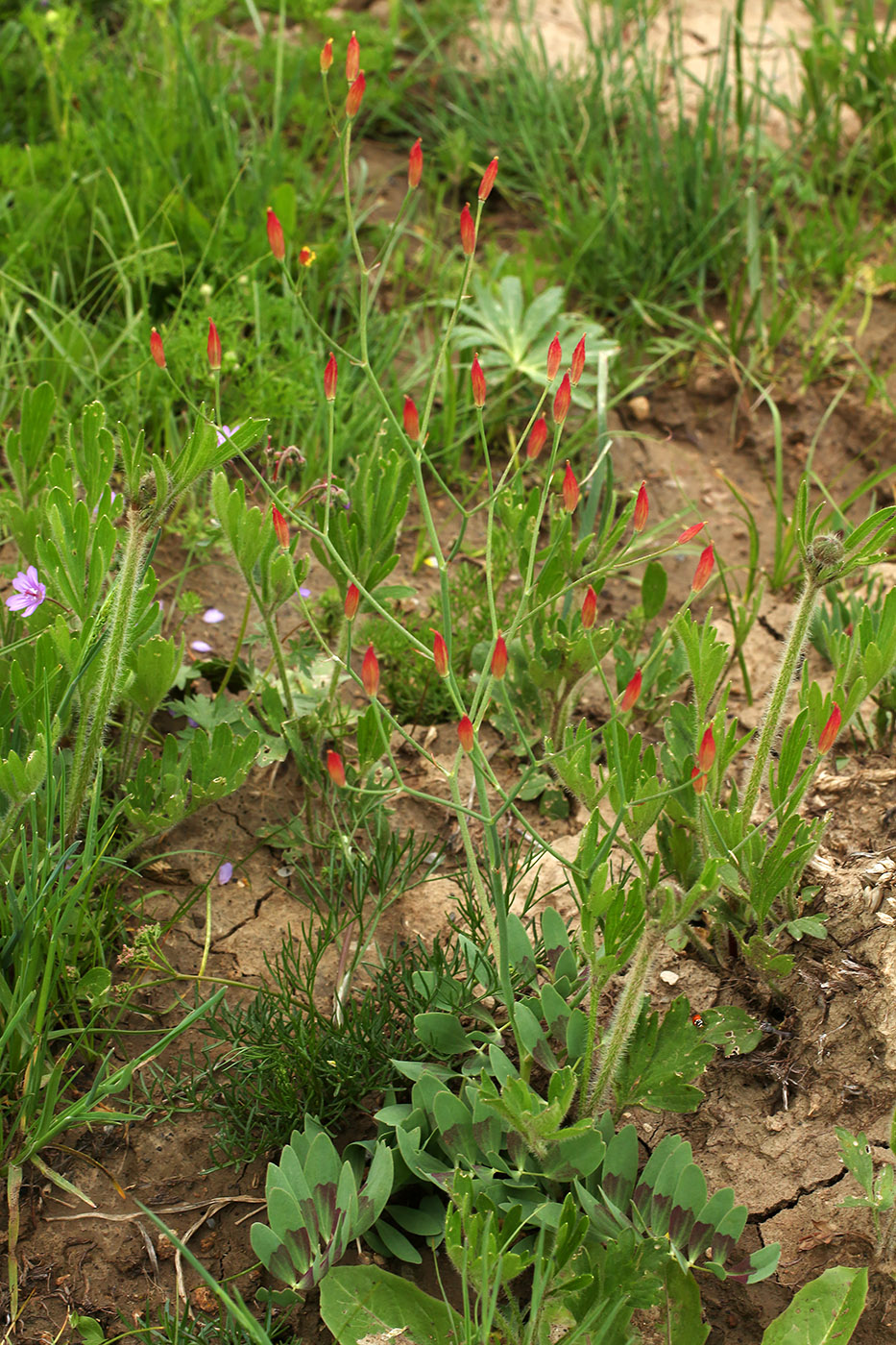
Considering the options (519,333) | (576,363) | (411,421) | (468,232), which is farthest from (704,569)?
(519,333)

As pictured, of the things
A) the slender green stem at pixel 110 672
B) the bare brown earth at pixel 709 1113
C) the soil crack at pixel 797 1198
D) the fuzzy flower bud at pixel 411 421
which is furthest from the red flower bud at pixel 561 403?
the soil crack at pixel 797 1198

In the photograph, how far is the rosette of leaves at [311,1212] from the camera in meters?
1.54

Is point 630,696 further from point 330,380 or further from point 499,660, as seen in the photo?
point 330,380

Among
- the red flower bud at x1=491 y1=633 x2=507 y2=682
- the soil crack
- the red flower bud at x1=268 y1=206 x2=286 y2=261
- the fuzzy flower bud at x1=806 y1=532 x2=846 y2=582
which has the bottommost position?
the soil crack

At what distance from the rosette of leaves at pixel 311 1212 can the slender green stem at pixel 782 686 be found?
795 mm

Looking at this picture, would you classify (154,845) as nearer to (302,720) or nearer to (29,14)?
(302,720)

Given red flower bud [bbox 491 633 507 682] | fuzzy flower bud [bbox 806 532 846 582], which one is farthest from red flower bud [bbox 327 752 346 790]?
fuzzy flower bud [bbox 806 532 846 582]

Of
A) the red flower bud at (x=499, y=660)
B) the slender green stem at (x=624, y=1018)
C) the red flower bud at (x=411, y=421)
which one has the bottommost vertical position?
the slender green stem at (x=624, y=1018)

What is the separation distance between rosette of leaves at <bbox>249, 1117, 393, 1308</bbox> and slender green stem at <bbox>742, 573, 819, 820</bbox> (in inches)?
31.3

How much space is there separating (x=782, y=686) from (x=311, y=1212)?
1.05m

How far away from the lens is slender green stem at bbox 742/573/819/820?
182 centimetres

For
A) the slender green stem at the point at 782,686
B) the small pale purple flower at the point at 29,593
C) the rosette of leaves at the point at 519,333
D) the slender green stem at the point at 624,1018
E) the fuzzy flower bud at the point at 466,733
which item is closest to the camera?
the fuzzy flower bud at the point at 466,733

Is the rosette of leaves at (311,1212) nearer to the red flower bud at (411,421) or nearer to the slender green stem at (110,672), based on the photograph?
the slender green stem at (110,672)

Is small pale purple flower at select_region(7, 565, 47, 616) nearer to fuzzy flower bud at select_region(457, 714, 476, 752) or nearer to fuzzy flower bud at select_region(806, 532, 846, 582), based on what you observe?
fuzzy flower bud at select_region(457, 714, 476, 752)
